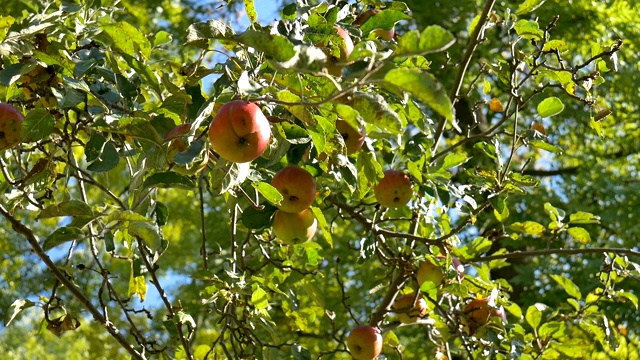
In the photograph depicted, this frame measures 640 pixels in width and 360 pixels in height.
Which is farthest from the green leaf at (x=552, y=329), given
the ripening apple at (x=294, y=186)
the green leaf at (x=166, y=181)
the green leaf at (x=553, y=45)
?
the green leaf at (x=166, y=181)

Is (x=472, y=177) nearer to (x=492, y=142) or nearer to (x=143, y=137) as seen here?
(x=492, y=142)

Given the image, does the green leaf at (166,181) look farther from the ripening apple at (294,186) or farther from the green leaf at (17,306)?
the green leaf at (17,306)

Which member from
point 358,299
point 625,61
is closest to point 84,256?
point 358,299

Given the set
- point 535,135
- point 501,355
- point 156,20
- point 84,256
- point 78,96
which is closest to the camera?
point 78,96

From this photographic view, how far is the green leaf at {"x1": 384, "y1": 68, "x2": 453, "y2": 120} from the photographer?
39.2 inches

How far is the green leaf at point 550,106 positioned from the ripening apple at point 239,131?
3.11 ft

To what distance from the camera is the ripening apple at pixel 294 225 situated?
1.82 meters

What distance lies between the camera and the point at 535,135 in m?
2.04

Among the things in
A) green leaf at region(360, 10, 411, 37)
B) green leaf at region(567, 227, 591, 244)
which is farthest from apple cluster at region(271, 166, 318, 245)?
green leaf at region(567, 227, 591, 244)

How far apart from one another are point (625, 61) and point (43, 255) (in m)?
4.67

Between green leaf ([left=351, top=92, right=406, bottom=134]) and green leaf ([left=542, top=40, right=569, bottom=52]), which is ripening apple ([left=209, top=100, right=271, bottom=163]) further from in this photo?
green leaf ([left=542, top=40, right=569, bottom=52])

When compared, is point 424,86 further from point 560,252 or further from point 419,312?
point 419,312

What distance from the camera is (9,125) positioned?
1.60 metres

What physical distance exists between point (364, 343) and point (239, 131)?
3.57 ft
